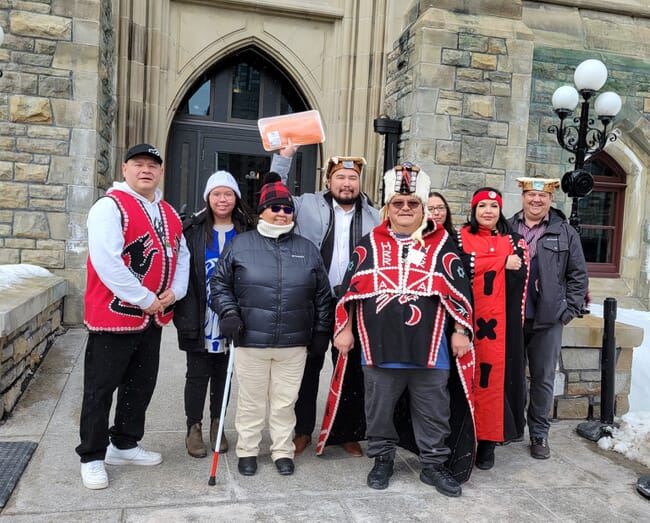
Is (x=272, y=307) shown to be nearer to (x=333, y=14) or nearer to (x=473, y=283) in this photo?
(x=473, y=283)

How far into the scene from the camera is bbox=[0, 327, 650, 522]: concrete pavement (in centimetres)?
297

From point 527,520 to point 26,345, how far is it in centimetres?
373

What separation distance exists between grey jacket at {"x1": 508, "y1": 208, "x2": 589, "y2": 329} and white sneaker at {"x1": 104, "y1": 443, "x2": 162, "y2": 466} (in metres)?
2.40

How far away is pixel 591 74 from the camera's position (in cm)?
622

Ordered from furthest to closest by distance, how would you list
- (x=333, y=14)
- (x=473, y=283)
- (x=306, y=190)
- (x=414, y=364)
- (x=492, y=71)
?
(x=306, y=190), (x=333, y=14), (x=492, y=71), (x=473, y=283), (x=414, y=364)

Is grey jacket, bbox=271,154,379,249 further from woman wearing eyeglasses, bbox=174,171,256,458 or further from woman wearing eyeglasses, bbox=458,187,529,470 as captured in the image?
woman wearing eyeglasses, bbox=458,187,529,470

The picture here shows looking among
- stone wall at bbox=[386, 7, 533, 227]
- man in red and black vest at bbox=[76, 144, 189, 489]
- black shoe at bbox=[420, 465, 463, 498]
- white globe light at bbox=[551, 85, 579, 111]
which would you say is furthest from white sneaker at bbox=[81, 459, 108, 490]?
white globe light at bbox=[551, 85, 579, 111]

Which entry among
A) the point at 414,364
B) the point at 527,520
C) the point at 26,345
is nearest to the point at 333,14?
the point at 26,345

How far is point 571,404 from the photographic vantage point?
468 cm

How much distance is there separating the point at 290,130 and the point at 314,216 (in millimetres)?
536

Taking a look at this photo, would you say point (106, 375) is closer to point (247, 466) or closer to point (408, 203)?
point (247, 466)

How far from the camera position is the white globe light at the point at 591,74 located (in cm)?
619

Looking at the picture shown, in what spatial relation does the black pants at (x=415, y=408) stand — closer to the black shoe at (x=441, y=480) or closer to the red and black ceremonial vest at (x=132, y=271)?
the black shoe at (x=441, y=480)

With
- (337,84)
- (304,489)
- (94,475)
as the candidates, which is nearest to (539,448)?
(304,489)
